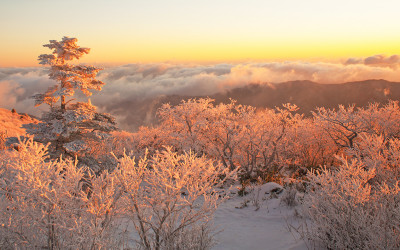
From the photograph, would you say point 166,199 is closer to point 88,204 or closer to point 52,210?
point 88,204

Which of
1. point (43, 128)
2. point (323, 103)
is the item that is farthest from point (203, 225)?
point (323, 103)

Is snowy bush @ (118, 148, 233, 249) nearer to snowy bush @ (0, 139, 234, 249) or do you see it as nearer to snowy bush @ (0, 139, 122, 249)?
snowy bush @ (0, 139, 234, 249)

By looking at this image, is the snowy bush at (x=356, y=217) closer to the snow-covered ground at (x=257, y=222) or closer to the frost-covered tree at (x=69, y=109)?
the snow-covered ground at (x=257, y=222)

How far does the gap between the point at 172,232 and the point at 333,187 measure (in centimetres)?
324

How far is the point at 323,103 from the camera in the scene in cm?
12469

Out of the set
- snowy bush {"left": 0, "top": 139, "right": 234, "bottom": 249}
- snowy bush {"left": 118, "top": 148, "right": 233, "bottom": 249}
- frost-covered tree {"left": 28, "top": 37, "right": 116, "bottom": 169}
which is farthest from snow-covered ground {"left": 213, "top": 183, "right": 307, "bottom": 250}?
frost-covered tree {"left": 28, "top": 37, "right": 116, "bottom": 169}

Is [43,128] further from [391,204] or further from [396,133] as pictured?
[396,133]

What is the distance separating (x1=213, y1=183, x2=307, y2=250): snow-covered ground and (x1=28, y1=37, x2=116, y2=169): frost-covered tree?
19.8 ft

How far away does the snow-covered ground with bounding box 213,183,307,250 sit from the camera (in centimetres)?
668

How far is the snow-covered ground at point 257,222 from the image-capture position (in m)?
6.68

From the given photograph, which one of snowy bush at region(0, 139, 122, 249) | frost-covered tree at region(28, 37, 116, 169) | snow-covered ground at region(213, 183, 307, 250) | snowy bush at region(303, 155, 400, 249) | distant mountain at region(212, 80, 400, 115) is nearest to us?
snowy bush at region(0, 139, 122, 249)

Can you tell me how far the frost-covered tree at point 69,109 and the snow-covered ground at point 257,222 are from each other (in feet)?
19.8

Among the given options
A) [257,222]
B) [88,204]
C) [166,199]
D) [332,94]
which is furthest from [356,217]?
[332,94]

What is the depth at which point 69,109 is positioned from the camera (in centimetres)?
1117
